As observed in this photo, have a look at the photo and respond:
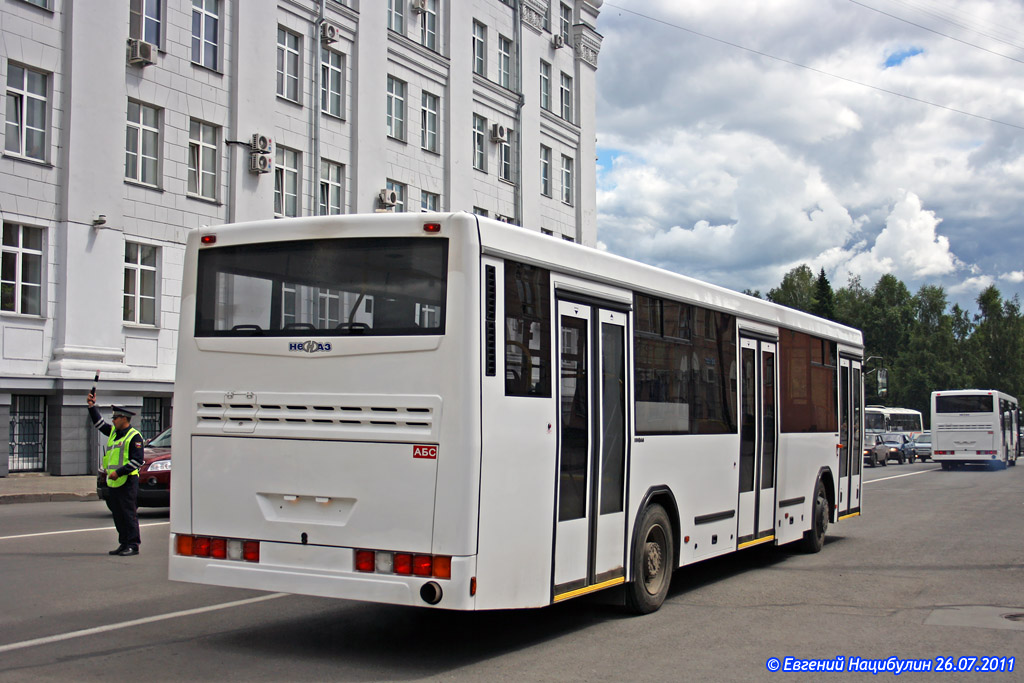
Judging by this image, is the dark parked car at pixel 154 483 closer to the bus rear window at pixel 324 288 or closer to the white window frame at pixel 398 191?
the bus rear window at pixel 324 288

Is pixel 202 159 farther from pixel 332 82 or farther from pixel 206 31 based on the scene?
pixel 332 82

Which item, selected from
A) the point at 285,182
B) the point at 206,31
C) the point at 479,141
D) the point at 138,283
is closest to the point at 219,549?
the point at 138,283

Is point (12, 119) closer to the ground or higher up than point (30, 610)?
higher up

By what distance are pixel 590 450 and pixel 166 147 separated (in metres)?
22.7

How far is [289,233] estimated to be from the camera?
294 inches

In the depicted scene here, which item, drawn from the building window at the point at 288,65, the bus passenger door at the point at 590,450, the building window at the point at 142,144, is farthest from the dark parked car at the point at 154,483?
the building window at the point at 288,65

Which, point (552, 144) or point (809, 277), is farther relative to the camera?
point (809, 277)

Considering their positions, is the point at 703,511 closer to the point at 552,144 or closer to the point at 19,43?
the point at 19,43

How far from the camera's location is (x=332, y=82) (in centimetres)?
3384

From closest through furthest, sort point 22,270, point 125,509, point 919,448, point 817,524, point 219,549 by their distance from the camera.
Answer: point 219,549
point 125,509
point 817,524
point 22,270
point 919,448

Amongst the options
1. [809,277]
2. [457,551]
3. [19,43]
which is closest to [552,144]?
[19,43]

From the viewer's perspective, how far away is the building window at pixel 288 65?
104 ft

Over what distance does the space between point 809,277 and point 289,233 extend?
117 m

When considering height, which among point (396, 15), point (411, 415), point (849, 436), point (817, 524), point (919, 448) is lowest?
point (919, 448)
